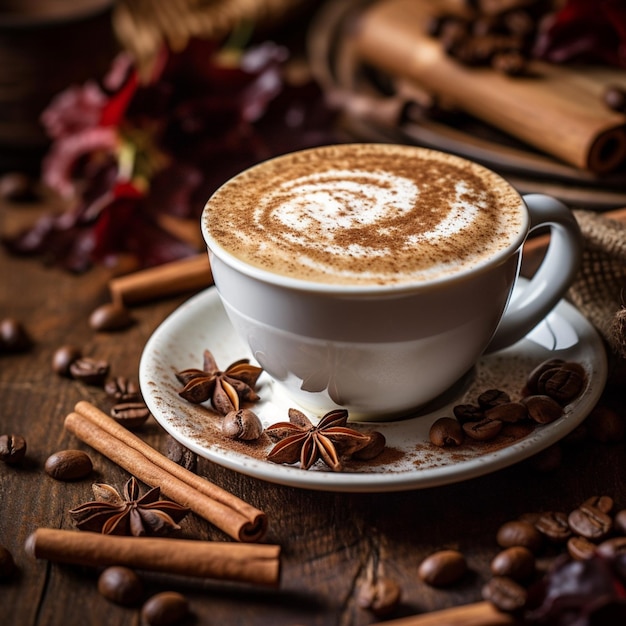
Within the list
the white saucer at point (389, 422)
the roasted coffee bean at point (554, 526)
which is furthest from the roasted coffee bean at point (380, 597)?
the roasted coffee bean at point (554, 526)

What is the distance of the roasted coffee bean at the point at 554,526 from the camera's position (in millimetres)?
1142

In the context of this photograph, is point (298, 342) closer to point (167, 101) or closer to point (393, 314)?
point (393, 314)

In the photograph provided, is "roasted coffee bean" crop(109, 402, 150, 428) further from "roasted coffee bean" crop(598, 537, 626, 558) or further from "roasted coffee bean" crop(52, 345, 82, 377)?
"roasted coffee bean" crop(598, 537, 626, 558)

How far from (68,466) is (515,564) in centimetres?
66

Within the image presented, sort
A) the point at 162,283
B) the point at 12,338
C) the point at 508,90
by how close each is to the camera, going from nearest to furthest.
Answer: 1. the point at 12,338
2. the point at 162,283
3. the point at 508,90

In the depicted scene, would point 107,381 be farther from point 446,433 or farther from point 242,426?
point 446,433

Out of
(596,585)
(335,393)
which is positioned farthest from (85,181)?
(596,585)

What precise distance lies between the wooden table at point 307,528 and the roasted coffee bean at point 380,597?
1 centimetres

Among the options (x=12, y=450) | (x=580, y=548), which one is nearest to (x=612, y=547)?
(x=580, y=548)

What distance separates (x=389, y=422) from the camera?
1302 millimetres

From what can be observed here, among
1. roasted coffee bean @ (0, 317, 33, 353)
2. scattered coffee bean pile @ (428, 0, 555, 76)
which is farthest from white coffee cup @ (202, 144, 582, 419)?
scattered coffee bean pile @ (428, 0, 555, 76)

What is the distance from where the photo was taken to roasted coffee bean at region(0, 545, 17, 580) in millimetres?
1119

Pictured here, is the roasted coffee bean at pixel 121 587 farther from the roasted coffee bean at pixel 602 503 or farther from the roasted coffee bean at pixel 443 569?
the roasted coffee bean at pixel 602 503

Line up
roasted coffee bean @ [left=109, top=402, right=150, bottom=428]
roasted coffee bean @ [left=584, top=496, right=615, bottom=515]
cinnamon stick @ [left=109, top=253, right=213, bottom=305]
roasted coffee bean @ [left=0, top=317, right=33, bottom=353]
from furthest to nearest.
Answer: cinnamon stick @ [left=109, top=253, right=213, bottom=305]
roasted coffee bean @ [left=0, top=317, right=33, bottom=353]
roasted coffee bean @ [left=109, top=402, right=150, bottom=428]
roasted coffee bean @ [left=584, top=496, right=615, bottom=515]
